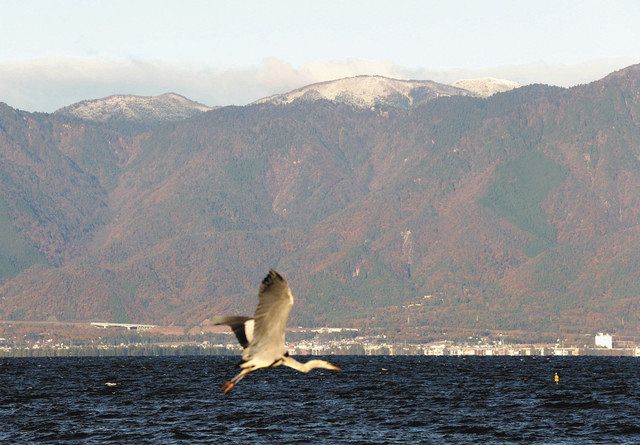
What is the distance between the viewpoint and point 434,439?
116062mm

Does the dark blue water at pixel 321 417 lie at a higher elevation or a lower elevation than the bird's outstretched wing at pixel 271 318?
lower

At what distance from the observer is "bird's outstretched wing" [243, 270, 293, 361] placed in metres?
48.1

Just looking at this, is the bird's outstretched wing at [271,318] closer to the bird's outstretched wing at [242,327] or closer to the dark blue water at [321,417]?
the bird's outstretched wing at [242,327]

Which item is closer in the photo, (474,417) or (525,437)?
(525,437)

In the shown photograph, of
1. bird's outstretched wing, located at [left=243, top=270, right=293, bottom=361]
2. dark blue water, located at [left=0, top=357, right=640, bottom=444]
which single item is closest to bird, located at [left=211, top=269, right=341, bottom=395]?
bird's outstretched wing, located at [left=243, top=270, right=293, bottom=361]

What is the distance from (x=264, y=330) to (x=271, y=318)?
0.86m

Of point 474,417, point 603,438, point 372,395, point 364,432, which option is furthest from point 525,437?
point 372,395

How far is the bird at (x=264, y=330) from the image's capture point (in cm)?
4875

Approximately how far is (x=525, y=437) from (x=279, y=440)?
21143 millimetres

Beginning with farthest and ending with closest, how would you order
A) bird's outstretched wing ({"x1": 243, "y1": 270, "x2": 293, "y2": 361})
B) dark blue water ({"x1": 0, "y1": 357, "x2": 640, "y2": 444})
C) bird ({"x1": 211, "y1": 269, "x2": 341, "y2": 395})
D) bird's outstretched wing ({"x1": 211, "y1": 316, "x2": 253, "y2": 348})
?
dark blue water ({"x1": 0, "y1": 357, "x2": 640, "y2": 444}) < bird's outstretched wing ({"x1": 211, "y1": 316, "x2": 253, "y2": 348}) < bird ({"x1": 211, "y1": 269, "x2": 341, "y2": 395}) < bird's outstretched wing ({"x1": 243, "y1": 270, "x2": 293, "y2": 361})

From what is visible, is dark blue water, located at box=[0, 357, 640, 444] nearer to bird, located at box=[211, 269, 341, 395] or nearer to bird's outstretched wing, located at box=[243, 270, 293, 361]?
bird, located at box=[211, 269, 341, 395]

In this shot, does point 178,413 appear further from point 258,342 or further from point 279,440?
point 258,342

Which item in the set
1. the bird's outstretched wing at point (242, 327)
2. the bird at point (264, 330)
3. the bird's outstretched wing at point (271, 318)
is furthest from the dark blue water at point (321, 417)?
the bird's outstretched wing at point (271, 318)

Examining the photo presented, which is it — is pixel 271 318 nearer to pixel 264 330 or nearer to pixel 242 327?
pixel 264 330
